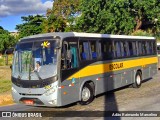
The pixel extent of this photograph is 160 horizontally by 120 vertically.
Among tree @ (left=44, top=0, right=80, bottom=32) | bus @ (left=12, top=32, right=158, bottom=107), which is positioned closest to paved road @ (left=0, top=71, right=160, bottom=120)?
bus @ (left=12, top=32, right=158, bottom=107)

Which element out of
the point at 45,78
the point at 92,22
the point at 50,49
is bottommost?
the point at 45,78

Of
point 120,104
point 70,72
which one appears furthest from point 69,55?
point 120,104

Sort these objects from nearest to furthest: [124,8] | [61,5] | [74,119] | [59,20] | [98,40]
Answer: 1. [74,119]
2. [98,40]
3. [124,8]
4. [59,20]
5. [61,5]

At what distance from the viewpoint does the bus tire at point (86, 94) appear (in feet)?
42.9

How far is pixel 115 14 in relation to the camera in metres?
42.2

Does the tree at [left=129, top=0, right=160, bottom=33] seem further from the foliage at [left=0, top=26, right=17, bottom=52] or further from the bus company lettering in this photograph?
the foliage at [left=0, top=26, right=17, bottom=52]

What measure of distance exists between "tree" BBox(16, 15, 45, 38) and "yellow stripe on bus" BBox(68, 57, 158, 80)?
6039cm

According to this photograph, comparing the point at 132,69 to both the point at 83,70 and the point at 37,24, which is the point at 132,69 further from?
the point at 37,24

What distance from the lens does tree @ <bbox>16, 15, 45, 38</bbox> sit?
259 ft

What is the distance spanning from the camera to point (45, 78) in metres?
11.7

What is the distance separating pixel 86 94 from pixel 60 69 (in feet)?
6.87

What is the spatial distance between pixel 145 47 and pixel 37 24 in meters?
64.5

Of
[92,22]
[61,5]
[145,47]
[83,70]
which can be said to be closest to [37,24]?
[61,5]

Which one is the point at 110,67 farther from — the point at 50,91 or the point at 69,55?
the point at 50,91
